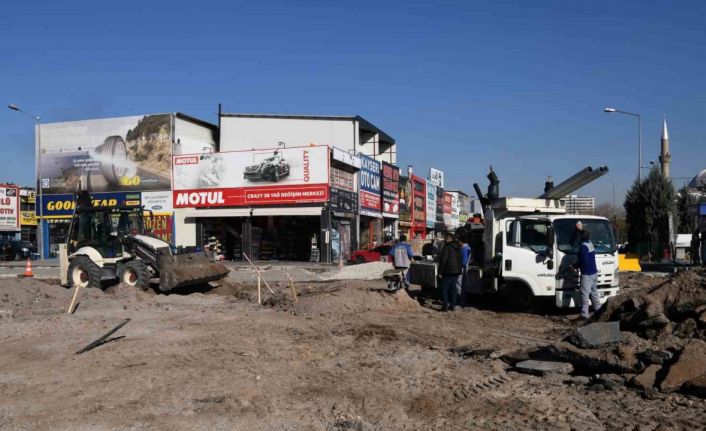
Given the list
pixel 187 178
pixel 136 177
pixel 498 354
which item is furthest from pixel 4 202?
pixel 498 354

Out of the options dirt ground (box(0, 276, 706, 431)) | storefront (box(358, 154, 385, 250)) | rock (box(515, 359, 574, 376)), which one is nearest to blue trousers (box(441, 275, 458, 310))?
dirt ground (box(0, 276, 706, 431))

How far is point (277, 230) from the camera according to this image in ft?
123

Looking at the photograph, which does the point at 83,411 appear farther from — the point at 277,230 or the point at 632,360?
the point at 277,230

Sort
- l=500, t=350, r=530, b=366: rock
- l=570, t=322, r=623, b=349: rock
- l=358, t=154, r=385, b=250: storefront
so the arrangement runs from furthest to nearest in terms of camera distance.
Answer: l=358, t=154, r=385, b=250: storefront, l=500, t=350, r=530, b=366: rock, l=570, t=322, r=623, b=349: rock

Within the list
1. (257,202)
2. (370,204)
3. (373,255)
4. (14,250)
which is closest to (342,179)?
(370,204)

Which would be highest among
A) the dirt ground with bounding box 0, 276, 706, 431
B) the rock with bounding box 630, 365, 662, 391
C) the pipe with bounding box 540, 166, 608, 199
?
the pipe with bounding box 540, 166, 608, 199

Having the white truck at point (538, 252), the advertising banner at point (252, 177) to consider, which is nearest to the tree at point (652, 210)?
the advertising banner at point (252, 177)

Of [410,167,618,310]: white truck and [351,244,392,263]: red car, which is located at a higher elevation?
[410,167,618,310]: white truck

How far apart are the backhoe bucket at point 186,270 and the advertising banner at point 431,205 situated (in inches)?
1744

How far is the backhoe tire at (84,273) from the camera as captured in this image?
16703 mm

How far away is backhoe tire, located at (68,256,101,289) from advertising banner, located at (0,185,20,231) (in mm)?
37968

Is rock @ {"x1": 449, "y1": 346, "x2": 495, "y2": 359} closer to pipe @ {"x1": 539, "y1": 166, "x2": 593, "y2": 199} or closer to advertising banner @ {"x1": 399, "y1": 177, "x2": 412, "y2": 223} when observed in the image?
pipe @ {"x1": 539, "y1": 166, "x2": 593, "y2": 199}

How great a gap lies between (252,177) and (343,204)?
5689 millimetres

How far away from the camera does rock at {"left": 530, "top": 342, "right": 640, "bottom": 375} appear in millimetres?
6699
